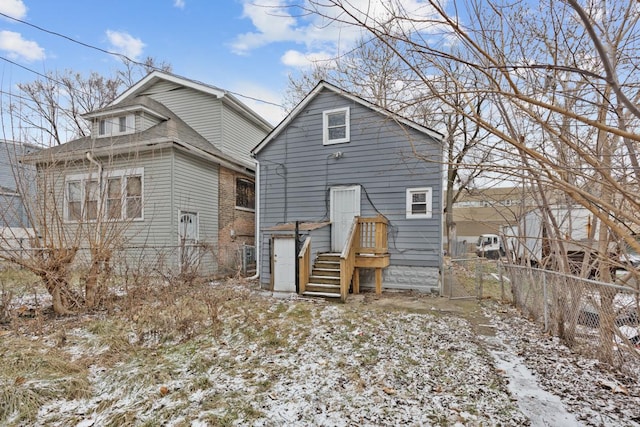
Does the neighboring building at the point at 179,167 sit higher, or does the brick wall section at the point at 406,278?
the neighboring building at the point at 179,167

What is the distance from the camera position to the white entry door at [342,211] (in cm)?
995

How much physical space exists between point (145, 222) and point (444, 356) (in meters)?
9.88

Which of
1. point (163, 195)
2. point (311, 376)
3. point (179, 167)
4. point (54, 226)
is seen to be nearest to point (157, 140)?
point (179, 167)

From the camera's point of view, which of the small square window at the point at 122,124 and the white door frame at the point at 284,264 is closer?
the white door frame at the point at 284,264

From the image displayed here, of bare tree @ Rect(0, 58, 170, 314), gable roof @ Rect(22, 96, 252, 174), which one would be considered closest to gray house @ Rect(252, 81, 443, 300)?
gable roof @ Rect(22, 96, 252, 174)

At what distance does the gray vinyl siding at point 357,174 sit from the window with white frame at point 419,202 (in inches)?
4.7

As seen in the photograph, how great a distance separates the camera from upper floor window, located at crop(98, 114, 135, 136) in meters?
12.1

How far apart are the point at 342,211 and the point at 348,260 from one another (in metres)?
2.07

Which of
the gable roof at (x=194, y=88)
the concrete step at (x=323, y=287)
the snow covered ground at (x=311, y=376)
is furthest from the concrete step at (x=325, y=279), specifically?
the gable roof at (x=194, y=88)

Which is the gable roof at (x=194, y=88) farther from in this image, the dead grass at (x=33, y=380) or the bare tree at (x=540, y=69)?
the bare tree at (x=540, y=69)

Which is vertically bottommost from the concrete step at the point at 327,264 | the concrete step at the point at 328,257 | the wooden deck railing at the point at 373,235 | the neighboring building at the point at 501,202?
the concrete step at the point at 327,264

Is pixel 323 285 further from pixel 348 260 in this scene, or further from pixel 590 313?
pixel 590 313

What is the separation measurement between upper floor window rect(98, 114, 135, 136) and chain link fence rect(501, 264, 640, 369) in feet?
43.4

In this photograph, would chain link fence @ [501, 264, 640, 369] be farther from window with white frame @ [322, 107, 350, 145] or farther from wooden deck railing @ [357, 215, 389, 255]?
window with white frame @ [322, 107, 350, 145]
